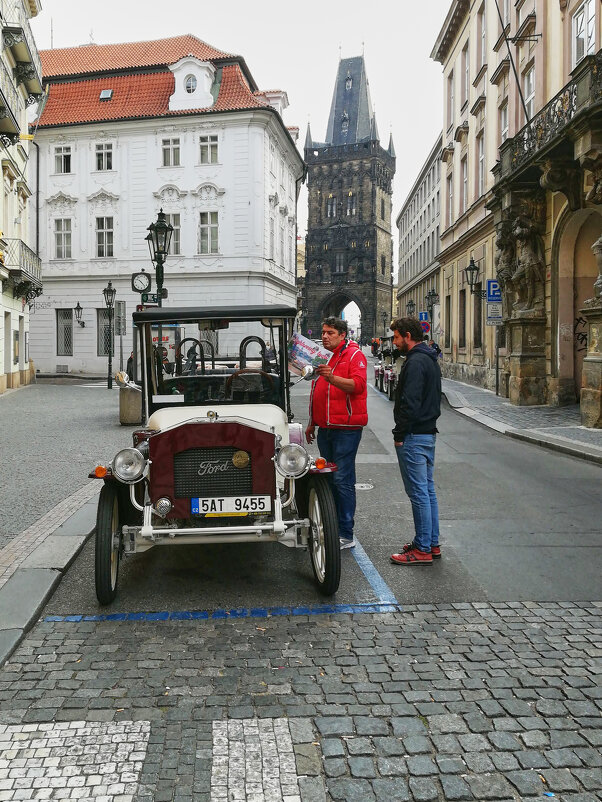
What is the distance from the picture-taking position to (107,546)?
4805mm

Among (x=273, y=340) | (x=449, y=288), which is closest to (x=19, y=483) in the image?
(x=273, y=340)

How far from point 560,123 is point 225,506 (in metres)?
14.0

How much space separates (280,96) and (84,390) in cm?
2086

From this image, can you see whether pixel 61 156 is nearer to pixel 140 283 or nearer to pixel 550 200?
pixel 140 283

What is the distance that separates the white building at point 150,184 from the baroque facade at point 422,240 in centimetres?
1009

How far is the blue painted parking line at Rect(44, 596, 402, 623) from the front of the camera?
4.70 meters

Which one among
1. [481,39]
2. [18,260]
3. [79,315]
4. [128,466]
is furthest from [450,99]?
[128,466]

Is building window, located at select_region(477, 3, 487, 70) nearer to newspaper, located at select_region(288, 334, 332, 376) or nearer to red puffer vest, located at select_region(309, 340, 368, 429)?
red puffer vest, located at select_region(309, 340, 368, 429)

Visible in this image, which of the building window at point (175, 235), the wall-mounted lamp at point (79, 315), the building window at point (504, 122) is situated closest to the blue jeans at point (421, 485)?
the building window at point (504, 122)

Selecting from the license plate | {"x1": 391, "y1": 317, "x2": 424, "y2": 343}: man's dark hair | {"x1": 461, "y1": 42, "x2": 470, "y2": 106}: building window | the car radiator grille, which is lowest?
the license plate

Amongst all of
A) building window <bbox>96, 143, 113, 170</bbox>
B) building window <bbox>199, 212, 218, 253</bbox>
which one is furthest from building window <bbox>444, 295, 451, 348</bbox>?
building window <bbox>96, 143, 113, 170</bbox>

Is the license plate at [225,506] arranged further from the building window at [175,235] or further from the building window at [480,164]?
the building window at [175,235]

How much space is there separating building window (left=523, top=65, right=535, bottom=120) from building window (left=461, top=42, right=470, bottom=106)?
8988mm

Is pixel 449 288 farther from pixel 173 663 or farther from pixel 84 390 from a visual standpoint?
pixel 173 663
